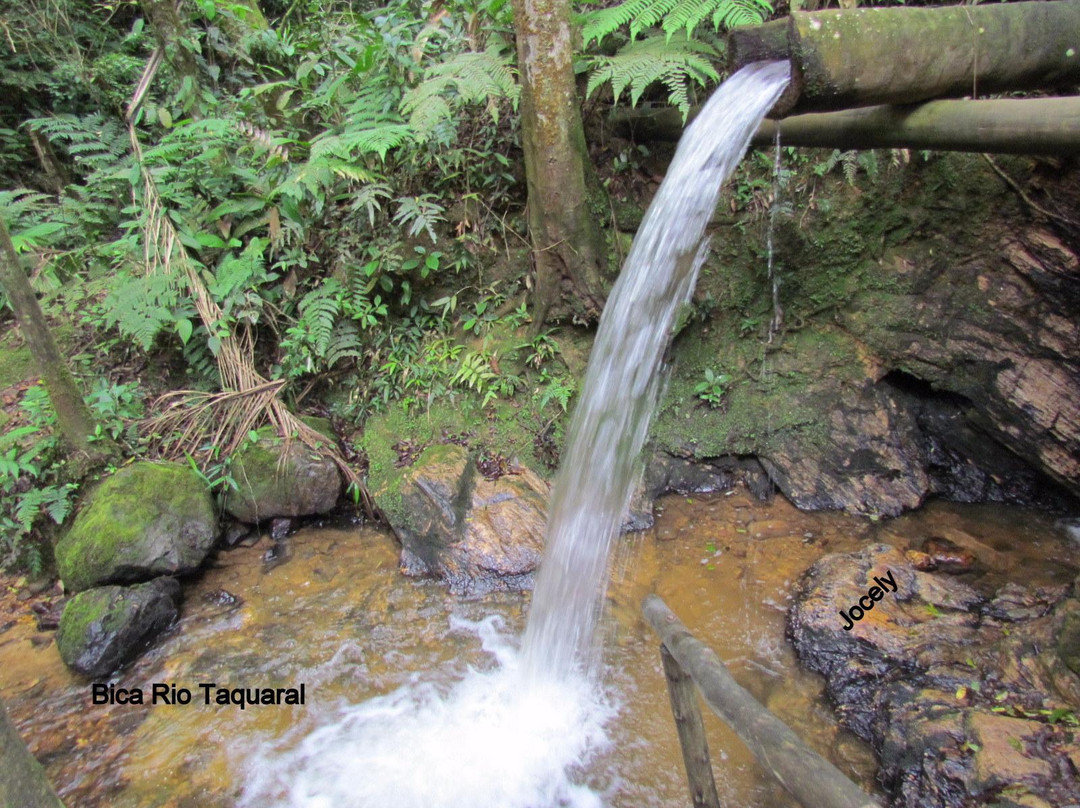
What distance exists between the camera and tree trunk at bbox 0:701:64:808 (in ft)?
5.72

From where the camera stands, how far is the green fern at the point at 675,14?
3773mm

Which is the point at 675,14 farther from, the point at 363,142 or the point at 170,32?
the point at 170,32

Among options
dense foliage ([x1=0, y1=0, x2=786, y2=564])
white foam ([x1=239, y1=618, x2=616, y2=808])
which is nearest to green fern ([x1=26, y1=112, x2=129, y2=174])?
dense foliage ([x1=0, y1=0, x2=786, y2=564])

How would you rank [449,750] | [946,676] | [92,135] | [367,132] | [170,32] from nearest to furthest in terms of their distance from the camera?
[946,676] < [449,750] < [367,132] < [170,32] < [92,135]

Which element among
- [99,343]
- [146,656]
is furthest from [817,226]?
[99,343]

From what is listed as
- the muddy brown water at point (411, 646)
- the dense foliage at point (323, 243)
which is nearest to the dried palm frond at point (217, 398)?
the dense foliage at point (323, 243)

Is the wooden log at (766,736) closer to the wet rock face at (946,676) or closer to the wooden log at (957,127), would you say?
the wet rock face at (946,676)

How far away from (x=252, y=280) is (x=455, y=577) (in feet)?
9.70

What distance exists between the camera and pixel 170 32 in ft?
17.5

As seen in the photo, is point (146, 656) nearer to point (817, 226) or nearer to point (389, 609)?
point (389, 609)

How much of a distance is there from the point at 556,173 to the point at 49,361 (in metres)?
3.68

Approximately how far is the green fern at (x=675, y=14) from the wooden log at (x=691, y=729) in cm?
362

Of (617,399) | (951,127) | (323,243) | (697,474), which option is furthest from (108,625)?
(951,127)

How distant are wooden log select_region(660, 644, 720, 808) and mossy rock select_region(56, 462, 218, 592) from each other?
3518 mm
